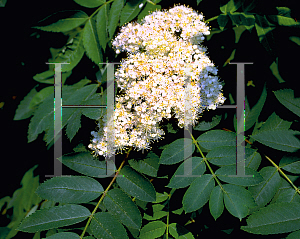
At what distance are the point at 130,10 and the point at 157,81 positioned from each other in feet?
1.93

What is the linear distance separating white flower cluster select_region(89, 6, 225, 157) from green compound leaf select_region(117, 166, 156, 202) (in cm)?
20

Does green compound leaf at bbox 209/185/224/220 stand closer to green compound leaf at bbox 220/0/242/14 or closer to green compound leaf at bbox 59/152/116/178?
green compound leaf at bbox 59/152/116/178

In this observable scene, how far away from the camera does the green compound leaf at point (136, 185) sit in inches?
58.0

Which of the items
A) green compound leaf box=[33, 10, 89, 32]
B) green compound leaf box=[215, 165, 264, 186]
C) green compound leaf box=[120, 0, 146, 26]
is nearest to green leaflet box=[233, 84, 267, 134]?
green compound leaf box=[215, 165, 264, 186]

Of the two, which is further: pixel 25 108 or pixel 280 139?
pixel 25 108

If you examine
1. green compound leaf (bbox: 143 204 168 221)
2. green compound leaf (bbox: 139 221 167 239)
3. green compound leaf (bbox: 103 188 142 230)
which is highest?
green compound leaf (bbox: 103 188 142 230)

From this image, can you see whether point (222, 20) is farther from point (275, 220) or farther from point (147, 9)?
point (275, 220)

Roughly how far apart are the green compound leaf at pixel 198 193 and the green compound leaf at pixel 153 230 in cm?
44

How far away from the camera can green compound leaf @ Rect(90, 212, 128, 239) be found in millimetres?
1350

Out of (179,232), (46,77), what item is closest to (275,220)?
(179,232)

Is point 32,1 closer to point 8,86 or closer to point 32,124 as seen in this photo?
point 8,86

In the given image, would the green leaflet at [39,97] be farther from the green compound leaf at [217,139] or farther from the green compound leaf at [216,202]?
the green compound leaf at [216,202]

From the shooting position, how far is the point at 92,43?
1768 millimetres

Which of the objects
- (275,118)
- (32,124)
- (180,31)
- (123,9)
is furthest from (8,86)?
(275,118)
